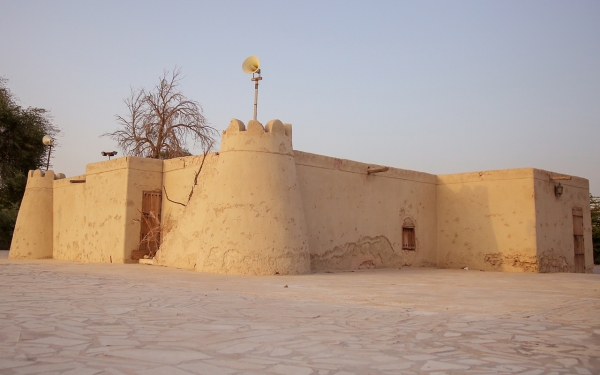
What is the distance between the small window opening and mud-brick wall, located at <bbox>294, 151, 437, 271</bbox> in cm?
12

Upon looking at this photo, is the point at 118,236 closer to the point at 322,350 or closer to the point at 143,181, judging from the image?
the point at 143,181

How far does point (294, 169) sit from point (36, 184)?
34.3 feet

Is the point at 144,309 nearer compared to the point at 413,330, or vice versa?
the point at 413,330

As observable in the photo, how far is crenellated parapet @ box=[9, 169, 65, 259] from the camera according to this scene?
16828 mm

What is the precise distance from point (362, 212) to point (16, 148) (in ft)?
69.1

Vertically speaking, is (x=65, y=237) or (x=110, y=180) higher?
(x=110, y=180)

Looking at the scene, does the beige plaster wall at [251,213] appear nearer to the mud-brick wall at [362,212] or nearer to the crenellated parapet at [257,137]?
the crenellated parapet at [257,137]

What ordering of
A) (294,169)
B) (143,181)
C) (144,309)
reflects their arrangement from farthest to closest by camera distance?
(143,181) < (294,169) < (144,309)

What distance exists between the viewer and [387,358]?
11.2 ft

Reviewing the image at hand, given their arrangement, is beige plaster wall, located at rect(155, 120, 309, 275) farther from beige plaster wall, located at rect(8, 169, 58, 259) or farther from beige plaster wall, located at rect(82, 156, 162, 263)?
beige plaster wall, located at rect(8, 169, 58, 259)

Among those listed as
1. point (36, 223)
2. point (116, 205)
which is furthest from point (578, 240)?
point (36, 223)

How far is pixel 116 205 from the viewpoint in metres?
13.6

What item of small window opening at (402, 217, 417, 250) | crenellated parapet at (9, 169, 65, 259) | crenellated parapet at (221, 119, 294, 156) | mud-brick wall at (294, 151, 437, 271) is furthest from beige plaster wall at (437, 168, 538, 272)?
crenellated parapet at (9, 169, 65, 259)

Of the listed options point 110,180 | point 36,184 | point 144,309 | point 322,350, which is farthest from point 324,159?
point 36,184
